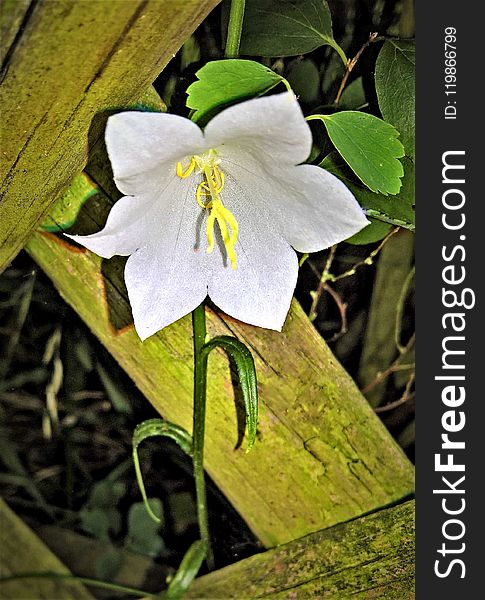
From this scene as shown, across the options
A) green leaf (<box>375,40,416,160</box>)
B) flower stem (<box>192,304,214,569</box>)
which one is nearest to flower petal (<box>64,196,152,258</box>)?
flower stem (<box>192,304,214,569</box>)

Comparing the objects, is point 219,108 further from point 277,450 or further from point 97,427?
point 97,427

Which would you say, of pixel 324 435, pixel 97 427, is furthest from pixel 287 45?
pixel 97 427

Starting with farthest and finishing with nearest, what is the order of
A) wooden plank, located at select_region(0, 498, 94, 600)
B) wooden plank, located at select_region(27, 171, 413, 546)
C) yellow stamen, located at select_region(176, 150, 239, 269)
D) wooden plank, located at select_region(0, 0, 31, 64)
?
wooden plank, located at select_region(0, 498, 94, 600) < wooden plank, located at select_region(27, 171, 413, 546) < yellow stamen, located at select_region(176, 150, 239, 269) < wooden plank, located at select_region(0, 0, 31, 64)

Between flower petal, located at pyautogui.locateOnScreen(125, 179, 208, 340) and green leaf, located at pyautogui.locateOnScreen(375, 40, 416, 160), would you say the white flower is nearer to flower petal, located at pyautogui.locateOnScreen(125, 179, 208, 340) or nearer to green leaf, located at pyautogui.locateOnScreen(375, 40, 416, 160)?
flower petal, located at pyautogui.locateOnScreen(125, 179, 208, 340)

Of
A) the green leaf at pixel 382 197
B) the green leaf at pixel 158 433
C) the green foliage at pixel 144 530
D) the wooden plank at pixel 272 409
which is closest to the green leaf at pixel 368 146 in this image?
the green leaf at pixel 382 197

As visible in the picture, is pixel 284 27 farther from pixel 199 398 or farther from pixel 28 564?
pixel 28 564
